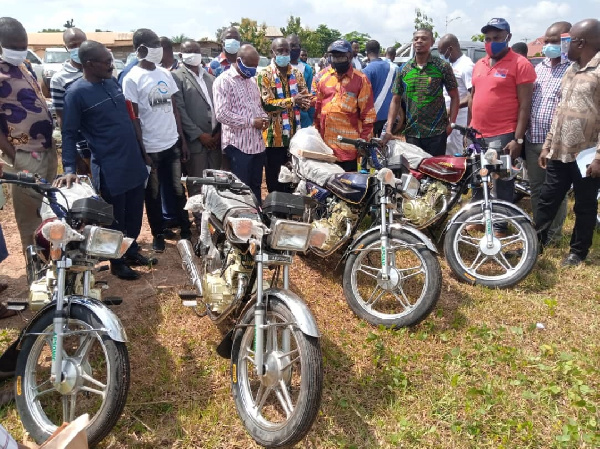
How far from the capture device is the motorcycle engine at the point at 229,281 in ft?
9.44

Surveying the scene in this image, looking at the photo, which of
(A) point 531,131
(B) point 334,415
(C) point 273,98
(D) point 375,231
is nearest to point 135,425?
(B) point 334,415

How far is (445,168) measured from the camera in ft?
14.8

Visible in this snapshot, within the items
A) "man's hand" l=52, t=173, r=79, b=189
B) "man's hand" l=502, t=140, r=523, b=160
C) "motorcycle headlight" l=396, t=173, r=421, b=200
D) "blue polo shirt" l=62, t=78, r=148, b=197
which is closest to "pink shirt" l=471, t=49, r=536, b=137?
"man's hand" l=502, t=140, r=523, b=160

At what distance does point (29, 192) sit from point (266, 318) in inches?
98.3

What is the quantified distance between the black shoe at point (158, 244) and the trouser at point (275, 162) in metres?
1.35

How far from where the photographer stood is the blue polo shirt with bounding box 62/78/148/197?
351 centimetres

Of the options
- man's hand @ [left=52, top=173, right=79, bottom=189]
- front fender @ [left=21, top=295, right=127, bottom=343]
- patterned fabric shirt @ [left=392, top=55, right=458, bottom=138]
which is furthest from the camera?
patterned fabric shirt @ [left=392, top=55, right=458, bottom=138]

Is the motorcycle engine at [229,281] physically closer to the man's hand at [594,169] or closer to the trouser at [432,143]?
the man's hand at [594,169]

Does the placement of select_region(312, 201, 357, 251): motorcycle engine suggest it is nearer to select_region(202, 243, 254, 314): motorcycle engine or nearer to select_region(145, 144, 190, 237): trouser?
select_region(202, 243, 254, 314): motorcycle engine

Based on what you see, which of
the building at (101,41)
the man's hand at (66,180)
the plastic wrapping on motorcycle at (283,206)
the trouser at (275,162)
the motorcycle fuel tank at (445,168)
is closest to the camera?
the plastic wrapping on motorcycle at (283,206)

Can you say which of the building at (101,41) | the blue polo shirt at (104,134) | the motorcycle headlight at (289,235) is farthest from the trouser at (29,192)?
the building at (101,41)

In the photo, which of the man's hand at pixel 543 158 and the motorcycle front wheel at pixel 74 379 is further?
the man's hand at pixel 543 158

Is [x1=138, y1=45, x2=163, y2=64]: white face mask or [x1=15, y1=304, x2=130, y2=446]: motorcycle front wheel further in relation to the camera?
[x1=138, y1=45, x2=163, y2=64]: white face mask

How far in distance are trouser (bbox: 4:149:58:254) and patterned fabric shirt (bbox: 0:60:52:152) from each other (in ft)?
0.26
